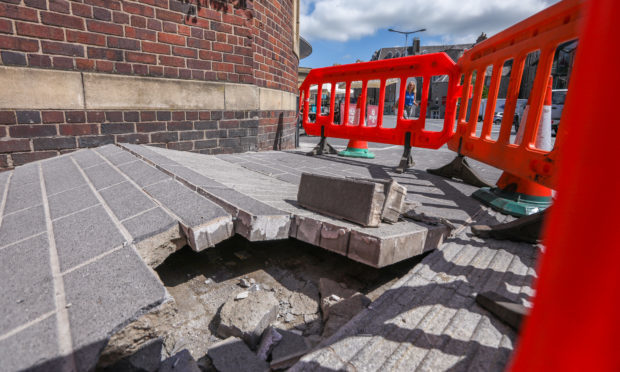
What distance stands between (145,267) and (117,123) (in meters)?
2.85

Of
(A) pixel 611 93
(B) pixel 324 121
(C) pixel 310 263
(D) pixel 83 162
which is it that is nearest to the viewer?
(A) pixel 611 93

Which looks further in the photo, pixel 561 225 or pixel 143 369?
pixel 143 369

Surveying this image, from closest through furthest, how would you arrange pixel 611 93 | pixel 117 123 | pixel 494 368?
pixel 611 93
pixel 494 368
pixel 117 123

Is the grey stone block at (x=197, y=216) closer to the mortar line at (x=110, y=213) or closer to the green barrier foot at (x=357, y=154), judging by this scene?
the mortar line at (x=110, y=213)

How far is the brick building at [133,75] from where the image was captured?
2.94 meters

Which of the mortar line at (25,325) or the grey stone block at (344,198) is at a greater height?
the grey stone block at (344,198)

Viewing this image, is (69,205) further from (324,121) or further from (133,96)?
(324,121)

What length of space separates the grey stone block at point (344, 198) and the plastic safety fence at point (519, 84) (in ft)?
3.94

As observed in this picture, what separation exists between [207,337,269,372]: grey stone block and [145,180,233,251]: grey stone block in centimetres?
46

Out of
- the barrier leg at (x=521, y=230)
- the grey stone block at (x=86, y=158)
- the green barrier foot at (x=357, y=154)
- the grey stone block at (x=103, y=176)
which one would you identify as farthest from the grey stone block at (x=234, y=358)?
the green barrier foot at (x=357, y=154)

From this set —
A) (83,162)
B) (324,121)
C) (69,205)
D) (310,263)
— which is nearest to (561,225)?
(310,263)

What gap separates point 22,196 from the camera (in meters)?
2.14

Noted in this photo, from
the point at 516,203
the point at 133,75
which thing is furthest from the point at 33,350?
the point at 133,75

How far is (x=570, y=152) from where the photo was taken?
382 mm
